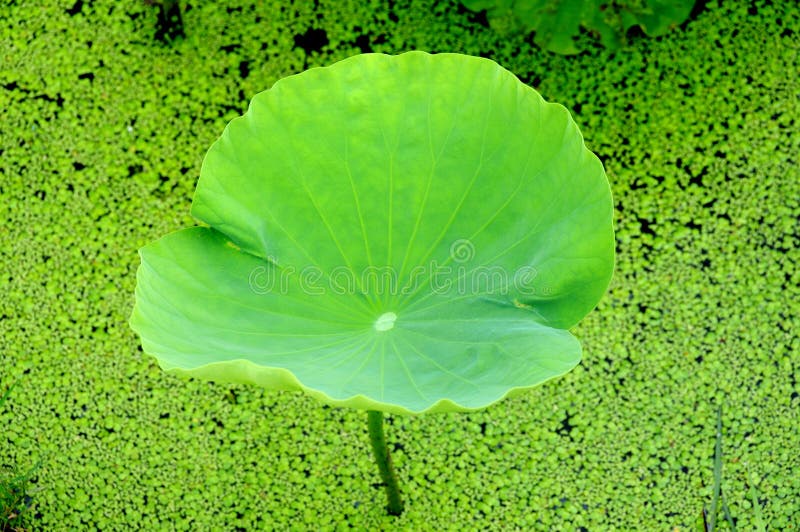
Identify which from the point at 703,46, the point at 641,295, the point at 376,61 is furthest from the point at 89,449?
the point at 703,46

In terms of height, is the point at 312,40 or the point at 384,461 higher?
the point at 312,40

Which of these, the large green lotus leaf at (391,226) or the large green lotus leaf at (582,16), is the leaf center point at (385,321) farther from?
the large green lotus leaf at (582,16)

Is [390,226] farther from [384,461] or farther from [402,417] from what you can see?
[402,417]

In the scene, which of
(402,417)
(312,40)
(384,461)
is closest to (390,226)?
(384,461)

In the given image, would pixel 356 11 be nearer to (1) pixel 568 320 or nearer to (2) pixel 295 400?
(2) pixel 295 400

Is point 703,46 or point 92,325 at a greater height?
point 703,46

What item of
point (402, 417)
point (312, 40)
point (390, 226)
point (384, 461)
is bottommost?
point (402, 417)

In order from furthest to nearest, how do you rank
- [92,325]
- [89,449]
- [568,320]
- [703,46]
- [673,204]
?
1. [703,46]
2. [673,204]
3. [92,325]
4. [89,449]
5. [568,320]
